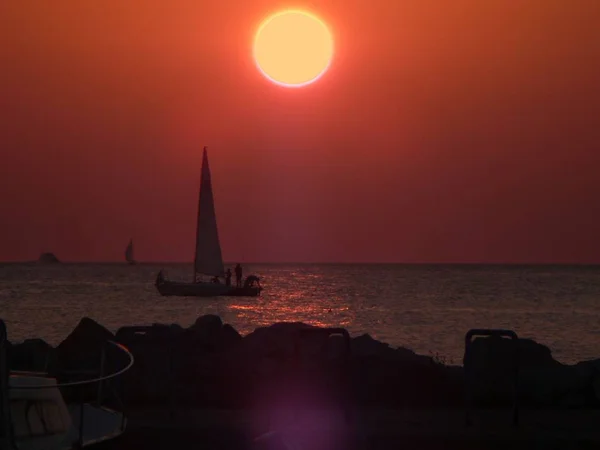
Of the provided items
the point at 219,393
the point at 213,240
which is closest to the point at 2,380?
the point at 219,393

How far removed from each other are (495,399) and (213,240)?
74761 mm

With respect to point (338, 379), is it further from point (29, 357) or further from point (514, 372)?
point (29, 357)

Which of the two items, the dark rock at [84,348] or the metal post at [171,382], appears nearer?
the metal post at [171,382]

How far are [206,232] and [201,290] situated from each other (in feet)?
67.6

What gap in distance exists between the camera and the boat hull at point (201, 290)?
108250 mm

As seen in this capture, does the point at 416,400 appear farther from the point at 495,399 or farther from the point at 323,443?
the point at 323,443

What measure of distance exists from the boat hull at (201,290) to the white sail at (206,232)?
47.6 ft

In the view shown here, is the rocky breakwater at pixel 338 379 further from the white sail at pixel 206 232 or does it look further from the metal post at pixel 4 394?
the white sail at pixel 206 232

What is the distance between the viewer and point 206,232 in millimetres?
88688

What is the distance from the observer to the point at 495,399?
15914 mm

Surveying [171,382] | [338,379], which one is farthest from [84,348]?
[171,382]

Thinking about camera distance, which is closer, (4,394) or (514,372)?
(4,394)

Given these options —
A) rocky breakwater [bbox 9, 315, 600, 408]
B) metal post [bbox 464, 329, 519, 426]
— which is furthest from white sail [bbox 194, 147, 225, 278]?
metal post [bbox 464, 329, 519, 426]

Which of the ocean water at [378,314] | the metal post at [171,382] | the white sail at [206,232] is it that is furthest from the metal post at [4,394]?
the white sail at [206,232]
